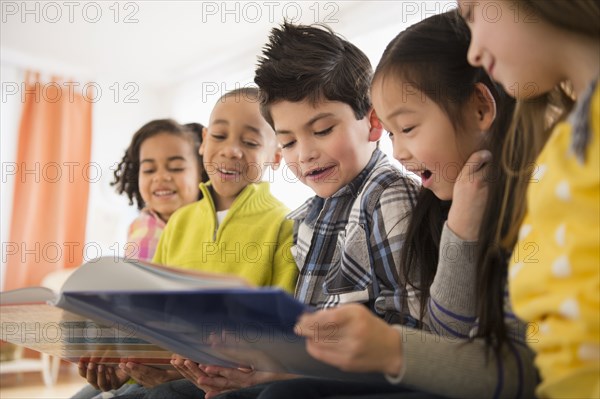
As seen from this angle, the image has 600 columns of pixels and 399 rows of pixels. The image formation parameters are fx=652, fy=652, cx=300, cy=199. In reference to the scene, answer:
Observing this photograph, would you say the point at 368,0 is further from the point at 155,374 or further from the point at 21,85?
the point at 155,374

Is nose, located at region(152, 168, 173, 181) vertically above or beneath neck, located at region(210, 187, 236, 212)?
above

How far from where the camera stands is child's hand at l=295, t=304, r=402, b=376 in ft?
2.12

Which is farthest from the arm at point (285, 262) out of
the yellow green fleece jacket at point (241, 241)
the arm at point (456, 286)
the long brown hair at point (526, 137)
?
the long brown hair at point (526, 137)

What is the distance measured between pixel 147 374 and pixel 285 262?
0.39 meters

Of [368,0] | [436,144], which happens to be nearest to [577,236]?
[436,144]

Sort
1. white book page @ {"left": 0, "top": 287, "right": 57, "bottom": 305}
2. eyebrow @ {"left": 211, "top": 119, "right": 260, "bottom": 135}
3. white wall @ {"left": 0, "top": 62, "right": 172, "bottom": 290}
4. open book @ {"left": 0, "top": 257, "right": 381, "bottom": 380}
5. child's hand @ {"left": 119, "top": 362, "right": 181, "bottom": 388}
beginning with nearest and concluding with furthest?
open book @ {"left": 0, "top": 257, "right": 381, "bottom": 380} < white book page @ {"left": 0, "top": 287, "right": 57, "bottom": 305} < child's hand @ {"left": 119, "top": 362, "right": 181, "bottom": 388} < eyebrow @ {"left": 211, "top": 119, "right": 260, "bottom": 135} < white wall @ {"left": 0, "top": 62, "right": 172, "bottom": 290}

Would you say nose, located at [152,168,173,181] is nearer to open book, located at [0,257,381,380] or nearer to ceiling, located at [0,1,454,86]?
open book, located at [0,257,381,380]

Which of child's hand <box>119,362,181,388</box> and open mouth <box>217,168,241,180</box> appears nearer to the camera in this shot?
child's hand <box>119,362,181,388</box>

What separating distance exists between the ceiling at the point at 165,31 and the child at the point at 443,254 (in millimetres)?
2573

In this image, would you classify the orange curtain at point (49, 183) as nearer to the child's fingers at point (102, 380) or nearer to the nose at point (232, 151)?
the nose at point (232, 151)

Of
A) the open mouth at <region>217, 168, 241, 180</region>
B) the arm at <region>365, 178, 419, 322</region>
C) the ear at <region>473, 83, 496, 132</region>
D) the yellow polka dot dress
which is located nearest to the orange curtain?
the open mouth at <region>217, 168, 241, 180</region>

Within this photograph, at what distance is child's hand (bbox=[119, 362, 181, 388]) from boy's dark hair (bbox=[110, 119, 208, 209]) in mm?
966

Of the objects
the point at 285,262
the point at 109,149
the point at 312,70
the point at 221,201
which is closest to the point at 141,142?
the point at 221,201

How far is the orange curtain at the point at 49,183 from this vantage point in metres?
4.73
